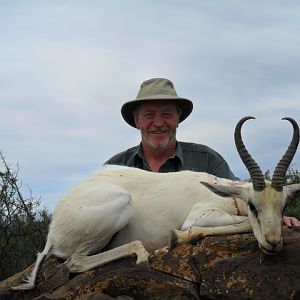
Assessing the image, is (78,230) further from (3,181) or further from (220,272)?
(3,181)

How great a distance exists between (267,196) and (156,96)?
3.34m

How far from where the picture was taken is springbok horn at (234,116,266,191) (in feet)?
19.8

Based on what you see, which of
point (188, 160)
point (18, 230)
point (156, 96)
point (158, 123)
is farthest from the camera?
point (18, 230)

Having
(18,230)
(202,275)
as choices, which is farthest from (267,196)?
(18,230)

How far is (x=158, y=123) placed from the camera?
9.05 meters

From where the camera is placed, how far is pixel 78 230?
22.1ft

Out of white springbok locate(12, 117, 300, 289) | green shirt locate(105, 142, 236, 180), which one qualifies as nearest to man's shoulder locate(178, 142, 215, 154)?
green shirt locate(105, 142, 236, 180)

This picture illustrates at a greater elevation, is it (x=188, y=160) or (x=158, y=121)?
(x=158, y=121)

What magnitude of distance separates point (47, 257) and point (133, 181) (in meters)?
1.33

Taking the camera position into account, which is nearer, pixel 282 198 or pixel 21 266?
pixel 282 198

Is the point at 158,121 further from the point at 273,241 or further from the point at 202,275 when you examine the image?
the point at 273,241

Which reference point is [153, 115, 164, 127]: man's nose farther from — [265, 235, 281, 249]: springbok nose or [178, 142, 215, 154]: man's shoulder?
[265, 235, 281, 249]: springbok nose

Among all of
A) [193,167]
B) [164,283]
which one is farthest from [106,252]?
[193,167]

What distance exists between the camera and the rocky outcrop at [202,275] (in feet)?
18.5
